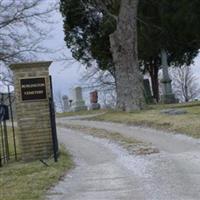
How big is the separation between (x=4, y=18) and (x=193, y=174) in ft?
65.6

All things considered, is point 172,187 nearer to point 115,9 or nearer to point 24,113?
point 24,113

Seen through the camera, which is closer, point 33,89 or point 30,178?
point 30,178

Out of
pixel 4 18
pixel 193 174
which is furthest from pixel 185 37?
pixel 193 174

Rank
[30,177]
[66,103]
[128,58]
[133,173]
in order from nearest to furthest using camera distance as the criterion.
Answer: [133,173]
[30,177]
[128,58]
[66,103]

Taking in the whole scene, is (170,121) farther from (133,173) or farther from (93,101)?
(93,101)

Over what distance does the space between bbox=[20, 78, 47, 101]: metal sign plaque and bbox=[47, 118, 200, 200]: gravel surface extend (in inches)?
65.5

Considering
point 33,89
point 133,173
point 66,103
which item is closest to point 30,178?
point 133,173

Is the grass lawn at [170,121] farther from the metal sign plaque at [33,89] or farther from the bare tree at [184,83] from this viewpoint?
the bare tree at [184,83]

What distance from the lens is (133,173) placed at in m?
10.8

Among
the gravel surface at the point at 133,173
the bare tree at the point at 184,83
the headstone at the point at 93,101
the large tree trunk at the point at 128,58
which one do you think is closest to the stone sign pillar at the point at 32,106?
the gravel surface at the point at 133,173

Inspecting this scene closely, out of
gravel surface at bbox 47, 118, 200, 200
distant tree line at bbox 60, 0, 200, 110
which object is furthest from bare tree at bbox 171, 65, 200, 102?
gravel surface at bbox 47, 118, 200, 200

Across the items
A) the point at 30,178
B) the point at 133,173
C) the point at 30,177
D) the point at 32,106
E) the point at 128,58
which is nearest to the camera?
the point at 133,173

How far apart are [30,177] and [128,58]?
1609 centimetres

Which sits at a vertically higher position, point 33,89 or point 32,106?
point 33,89
